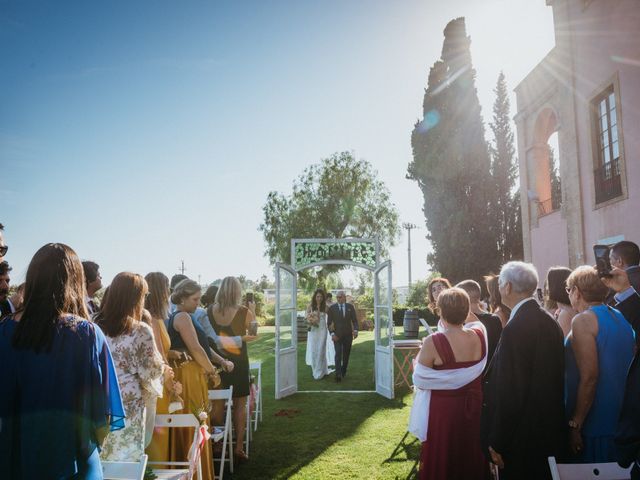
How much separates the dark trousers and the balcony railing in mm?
7664

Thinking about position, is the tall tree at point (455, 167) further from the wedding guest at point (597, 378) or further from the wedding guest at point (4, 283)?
the wedding guest at point (4, 283)

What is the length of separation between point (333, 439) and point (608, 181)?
10138 mm

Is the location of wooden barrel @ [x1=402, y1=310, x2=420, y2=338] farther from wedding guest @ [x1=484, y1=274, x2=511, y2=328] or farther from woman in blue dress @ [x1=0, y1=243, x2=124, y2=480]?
woman in blue dress @ [x1=0, y1=243, x2=124, y2=480]

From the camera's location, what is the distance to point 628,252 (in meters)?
4.23

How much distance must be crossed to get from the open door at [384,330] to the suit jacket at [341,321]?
0.86 m

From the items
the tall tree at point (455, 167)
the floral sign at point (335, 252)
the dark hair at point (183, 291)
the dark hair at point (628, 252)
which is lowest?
the dark hair at point (183, 291)

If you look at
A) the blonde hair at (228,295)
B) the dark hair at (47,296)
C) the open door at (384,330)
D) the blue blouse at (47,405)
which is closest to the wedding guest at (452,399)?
the blue blouse at (47,405)

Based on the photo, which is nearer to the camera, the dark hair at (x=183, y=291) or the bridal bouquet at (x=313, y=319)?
the dark hair at (x=183, y=291)

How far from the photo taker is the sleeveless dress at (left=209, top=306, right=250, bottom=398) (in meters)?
5.63

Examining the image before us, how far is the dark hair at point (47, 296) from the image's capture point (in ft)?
7.01

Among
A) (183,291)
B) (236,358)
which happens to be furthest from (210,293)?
(183,291)

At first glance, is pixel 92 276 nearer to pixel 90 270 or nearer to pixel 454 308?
pixel 90 270

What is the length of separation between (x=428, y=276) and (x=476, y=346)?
3325 centimetres

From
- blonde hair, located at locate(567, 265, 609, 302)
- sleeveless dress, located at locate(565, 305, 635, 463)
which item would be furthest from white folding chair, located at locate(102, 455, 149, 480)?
blonde hair, located at locate(567, 265, 609, 302)
